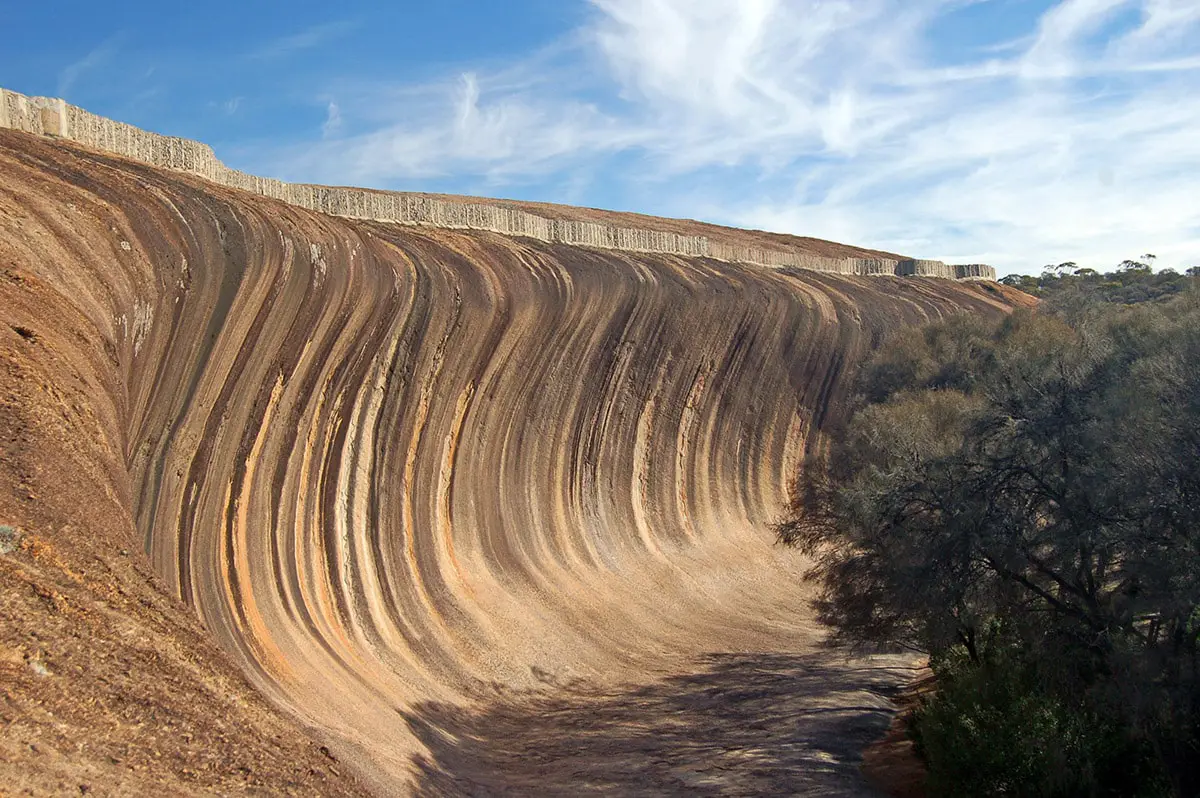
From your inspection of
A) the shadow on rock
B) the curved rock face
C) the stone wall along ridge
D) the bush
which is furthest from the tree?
the stone wall along ridge

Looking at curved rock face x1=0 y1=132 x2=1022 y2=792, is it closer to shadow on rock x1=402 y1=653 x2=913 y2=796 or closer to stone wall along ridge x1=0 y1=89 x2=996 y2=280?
shadow on rock x1=402 y1=653 x2=913 y2=796

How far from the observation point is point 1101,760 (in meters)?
11.8

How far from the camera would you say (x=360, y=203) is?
924 inches

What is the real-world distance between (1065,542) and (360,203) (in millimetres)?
17157

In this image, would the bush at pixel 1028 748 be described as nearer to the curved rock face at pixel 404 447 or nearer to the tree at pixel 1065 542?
the tree at pixel 1065 542

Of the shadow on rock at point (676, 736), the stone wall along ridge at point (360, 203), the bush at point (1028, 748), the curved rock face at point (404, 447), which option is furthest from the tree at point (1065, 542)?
the stone wall along ridge at point (360, 203)

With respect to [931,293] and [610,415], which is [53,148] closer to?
[610,415]

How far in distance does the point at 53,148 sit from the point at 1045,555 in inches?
614

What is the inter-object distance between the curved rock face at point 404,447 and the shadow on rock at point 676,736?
0.25 meters

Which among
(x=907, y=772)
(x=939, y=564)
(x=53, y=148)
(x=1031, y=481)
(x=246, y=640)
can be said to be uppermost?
(x=53, y=148)

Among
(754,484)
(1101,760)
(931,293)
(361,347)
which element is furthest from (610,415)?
(931,293)

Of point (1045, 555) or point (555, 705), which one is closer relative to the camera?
point (1045, 555)

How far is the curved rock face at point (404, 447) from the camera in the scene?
1351 cm

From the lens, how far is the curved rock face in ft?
44.3
